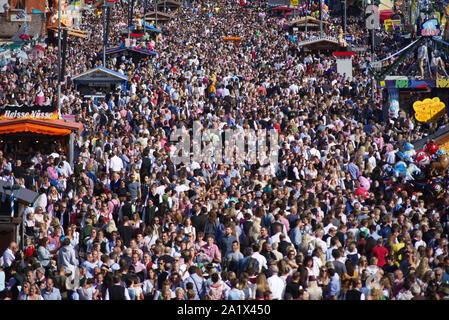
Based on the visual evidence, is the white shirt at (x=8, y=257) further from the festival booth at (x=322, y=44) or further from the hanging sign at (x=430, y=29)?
the festival booth at (x=322, y=44)

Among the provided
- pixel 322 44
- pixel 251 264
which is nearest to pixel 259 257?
pixel 251 264

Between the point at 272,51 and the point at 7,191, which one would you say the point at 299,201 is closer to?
the point at 7,191

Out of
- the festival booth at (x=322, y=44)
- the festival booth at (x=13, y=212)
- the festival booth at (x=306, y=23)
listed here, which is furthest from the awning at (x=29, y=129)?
the festival booth at (x=306, y=23)

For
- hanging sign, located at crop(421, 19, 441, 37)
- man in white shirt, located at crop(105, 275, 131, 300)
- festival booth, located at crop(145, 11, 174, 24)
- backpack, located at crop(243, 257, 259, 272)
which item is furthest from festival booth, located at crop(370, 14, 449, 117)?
festival booth, located at crop(145, 11, 174, 24)

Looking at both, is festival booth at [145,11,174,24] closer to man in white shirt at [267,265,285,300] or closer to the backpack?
the backpack

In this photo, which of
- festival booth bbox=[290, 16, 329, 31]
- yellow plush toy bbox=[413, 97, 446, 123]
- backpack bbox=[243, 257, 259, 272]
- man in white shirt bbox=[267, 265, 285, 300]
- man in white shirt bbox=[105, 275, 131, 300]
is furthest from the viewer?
festival booth bbox=[290, 16, 329, 31]

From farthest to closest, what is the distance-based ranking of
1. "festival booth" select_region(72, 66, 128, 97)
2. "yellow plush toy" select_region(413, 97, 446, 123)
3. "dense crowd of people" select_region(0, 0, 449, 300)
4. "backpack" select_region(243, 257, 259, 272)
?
"festival booth" select_region(72, 66, 128, 97), "yellow plush toy" select_region(413, 97, 446, 123), "backpack" select_region(243, 257, 259, 272), "dense crowd of people" select_region(0, 0, 449, 300)

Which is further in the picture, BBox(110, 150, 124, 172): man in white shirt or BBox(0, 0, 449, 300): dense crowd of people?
BBox(110, 150, 124, 172): man in white shirt
